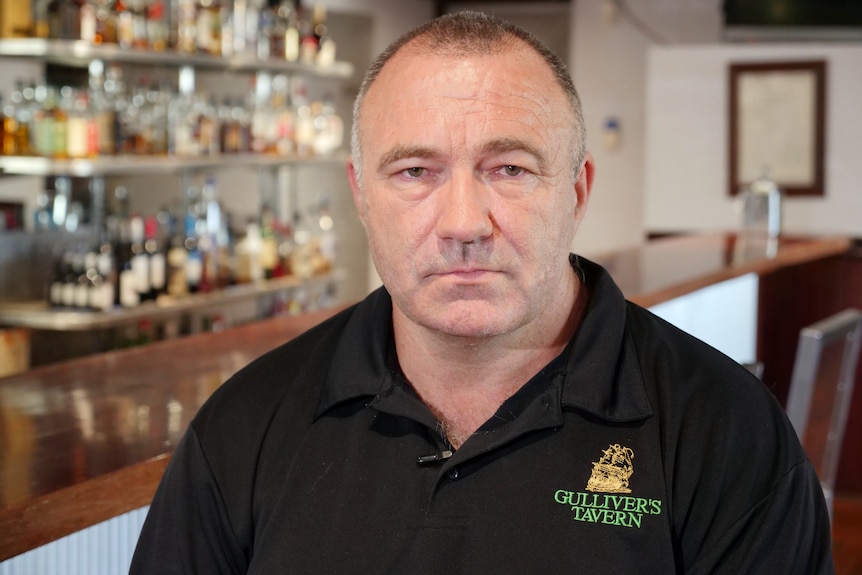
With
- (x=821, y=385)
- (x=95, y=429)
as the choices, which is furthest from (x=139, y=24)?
(x=95, y=429)

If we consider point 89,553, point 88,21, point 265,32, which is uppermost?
point 265,32

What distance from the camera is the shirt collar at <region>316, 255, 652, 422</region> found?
1.26 meters

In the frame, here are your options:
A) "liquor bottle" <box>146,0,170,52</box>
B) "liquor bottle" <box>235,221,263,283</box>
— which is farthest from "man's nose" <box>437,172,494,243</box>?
"liquor bottle" <box>235,221,263,283</box>

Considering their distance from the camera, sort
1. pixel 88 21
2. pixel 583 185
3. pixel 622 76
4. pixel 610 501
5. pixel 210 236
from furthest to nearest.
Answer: pixel 622 76
pixel 210 236
pixel 88 21
pixel 583 185
pixel 610 501

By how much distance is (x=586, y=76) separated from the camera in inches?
292

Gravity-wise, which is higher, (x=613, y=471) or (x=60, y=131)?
(x=60, y=131)

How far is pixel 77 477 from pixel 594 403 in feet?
2.05

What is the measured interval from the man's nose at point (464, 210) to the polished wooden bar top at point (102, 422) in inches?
20.2

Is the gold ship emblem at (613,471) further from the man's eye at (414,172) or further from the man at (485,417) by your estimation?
the man's eye at (414,172)

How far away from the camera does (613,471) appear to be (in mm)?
1213

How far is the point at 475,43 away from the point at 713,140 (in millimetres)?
4889

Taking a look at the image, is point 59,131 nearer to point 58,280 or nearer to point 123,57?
point 123,57

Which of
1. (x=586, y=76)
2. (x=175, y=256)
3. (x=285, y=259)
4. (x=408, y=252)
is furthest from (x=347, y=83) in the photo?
(x=408, y=252)

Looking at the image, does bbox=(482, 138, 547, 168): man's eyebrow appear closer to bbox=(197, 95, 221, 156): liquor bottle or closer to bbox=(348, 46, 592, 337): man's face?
bbox=(348, 46, 592, 337): man's face
